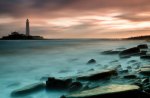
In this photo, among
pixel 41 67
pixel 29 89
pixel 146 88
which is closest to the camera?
pixel 146 88

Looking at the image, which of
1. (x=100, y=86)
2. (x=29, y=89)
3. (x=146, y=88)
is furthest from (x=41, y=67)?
(x=146, y=88)

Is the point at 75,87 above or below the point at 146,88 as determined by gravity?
below

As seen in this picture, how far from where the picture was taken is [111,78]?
6.61m

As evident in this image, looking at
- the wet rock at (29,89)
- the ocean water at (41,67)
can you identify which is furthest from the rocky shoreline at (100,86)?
the ocean water at (41,67)

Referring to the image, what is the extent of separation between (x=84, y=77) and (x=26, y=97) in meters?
1.76

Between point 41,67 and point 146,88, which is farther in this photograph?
point 41,67

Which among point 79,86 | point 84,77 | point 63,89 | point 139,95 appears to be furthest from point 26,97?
point 139,95

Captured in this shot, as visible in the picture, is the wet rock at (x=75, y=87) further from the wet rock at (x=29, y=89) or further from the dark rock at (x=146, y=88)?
the dark rock at (x=146, y=88)

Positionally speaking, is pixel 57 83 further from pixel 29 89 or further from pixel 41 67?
pixel 41 67

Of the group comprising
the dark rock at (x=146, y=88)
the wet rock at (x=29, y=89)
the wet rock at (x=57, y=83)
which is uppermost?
the dark rock at (x=146, y=88)

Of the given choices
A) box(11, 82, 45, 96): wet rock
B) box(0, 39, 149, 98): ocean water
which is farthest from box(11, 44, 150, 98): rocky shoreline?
box(0, 39, 149, 98): ocean water

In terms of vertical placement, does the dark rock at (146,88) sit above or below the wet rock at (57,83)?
above

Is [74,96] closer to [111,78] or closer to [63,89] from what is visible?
[63,89]

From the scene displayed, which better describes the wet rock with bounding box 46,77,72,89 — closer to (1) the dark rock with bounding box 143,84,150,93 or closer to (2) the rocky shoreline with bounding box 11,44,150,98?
(2) the rocky shoreline with bounding box 11,44,150,98
